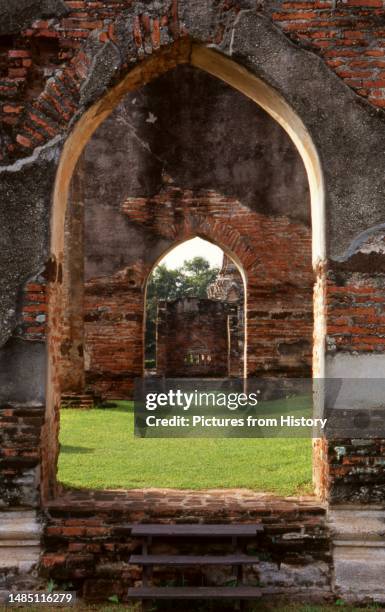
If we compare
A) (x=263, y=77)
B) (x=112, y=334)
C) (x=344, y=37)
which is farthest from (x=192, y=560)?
(x=112, y=334)

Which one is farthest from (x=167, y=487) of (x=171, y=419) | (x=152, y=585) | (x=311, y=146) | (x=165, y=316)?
(x=165, y=316)

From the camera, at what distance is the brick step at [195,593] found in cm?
369

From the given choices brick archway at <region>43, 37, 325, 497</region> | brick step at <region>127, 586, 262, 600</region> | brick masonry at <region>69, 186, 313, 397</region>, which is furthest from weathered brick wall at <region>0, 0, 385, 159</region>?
brick masonry at <region>69, 186, 313, 397</region>

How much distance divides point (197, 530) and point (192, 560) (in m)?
0.20

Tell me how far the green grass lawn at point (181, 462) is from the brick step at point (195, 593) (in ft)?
4.29

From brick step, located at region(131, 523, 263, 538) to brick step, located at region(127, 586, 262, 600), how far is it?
30 cm

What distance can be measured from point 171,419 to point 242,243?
4.01m

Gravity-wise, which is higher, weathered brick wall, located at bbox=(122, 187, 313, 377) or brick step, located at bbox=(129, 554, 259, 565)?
weathered brick wall, located at bbox=(122, 187, 313, 377)

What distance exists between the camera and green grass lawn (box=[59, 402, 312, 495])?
5.39 metres

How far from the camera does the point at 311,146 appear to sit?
177 inches

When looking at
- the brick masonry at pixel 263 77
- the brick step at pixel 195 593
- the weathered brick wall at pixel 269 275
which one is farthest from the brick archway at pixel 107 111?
the weathered brick wall at pixel 269 275

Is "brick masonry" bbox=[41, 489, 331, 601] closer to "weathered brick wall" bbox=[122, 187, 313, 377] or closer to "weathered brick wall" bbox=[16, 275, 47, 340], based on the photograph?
"weathered brick wall" bbox=[16, 275, 47, 340]

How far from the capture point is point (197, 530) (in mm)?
4070

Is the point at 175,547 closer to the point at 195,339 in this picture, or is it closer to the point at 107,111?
the point at 107,111
